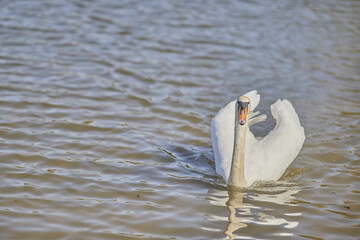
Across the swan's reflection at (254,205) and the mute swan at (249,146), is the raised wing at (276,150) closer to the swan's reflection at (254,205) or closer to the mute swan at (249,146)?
the mute swan at (249,146)

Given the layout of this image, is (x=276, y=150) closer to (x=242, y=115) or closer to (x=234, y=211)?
(x=242, y=115)

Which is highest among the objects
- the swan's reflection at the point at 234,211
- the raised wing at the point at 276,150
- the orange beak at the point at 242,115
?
the orange beak at the point at 242,115

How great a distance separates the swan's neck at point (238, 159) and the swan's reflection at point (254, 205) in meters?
0.14

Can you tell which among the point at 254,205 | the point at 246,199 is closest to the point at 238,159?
the point at 246,199

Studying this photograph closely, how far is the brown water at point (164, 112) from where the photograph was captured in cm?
615

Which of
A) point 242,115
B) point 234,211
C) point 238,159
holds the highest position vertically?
point 242,115

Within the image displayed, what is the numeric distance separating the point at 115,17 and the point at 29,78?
4.42 m

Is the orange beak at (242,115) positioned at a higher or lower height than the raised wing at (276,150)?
higher

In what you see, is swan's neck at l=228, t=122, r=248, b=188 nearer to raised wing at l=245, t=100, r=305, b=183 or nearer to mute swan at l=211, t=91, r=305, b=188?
mute swan at l=211, t=91, r=305, b=188

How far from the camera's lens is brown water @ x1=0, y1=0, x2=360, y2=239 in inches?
242

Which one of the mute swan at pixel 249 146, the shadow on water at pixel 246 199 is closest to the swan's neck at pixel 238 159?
the mute swan at pixel 249 146

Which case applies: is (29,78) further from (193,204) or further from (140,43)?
(193,204)

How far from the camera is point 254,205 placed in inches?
256

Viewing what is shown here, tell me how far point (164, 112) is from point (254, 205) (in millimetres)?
3226
